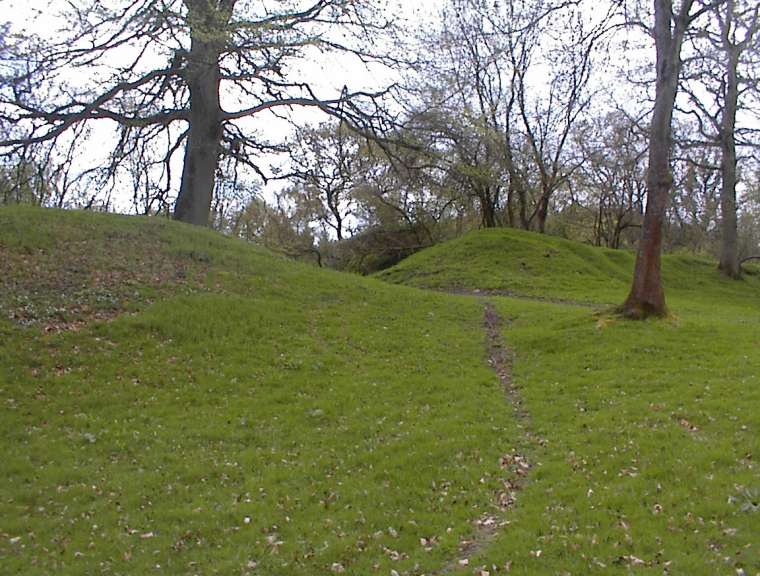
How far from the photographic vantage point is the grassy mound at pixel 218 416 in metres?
7.05

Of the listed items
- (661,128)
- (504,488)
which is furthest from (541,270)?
(504,488)

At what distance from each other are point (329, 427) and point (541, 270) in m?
21.4

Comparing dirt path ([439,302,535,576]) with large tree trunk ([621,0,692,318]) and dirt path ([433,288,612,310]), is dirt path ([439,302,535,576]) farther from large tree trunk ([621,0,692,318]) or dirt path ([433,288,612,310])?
dirt path ([433,288,612,310])

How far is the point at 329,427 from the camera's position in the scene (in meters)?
10.6

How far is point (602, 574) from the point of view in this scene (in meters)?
5.89

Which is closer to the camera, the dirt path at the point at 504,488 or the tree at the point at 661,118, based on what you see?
the dirt path at the point at 504,488

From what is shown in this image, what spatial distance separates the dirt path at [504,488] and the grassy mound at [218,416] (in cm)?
15

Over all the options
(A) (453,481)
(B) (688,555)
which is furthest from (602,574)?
(A) (453,481)

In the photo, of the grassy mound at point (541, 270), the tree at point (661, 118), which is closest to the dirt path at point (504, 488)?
the tree at point (661, 118)

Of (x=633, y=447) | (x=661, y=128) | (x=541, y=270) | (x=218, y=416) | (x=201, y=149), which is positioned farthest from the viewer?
(x=541, y=270)

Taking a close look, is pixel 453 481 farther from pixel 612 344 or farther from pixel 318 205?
pixel 318 205

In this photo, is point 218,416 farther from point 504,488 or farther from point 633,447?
point 633,447

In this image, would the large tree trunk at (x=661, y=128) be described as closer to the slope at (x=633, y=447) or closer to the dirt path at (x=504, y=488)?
the slope at (x=633, y=447)

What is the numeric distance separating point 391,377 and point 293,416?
277 centimetres
